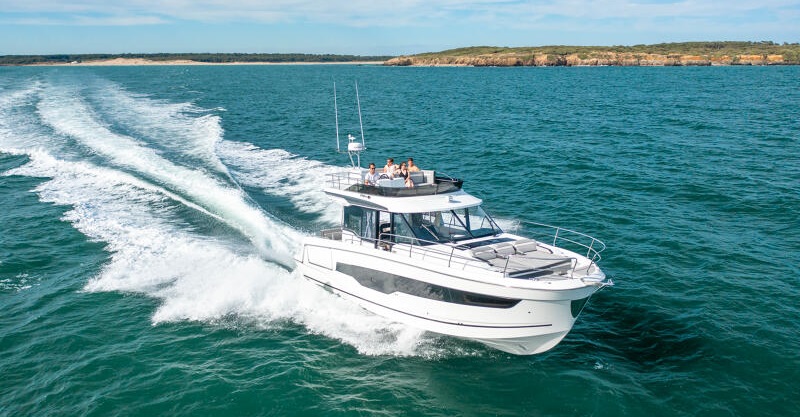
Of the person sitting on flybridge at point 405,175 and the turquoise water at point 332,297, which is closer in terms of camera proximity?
the turquoise water at point 332,297

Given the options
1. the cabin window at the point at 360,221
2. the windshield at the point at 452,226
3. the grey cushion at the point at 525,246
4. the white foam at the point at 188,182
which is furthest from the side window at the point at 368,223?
the white foam at the point at 188,182

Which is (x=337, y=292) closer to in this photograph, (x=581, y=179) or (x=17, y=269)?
(x=17, y=269)

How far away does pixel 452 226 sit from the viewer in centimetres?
1667

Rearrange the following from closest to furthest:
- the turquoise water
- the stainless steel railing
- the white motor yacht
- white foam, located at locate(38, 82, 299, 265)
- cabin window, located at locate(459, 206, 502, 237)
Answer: the turquoise water, the white motor yacht, the stainless steel railing, cabin window, located at locate(459, 206, 502, 237), white foam, located at locate(38, 82, 299, 265)

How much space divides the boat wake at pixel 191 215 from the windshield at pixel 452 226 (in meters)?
2.70

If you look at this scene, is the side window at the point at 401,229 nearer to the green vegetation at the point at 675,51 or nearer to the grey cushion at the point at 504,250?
the grey cushion at the point at 504,250

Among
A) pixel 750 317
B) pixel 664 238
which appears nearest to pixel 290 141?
pixel 664 238

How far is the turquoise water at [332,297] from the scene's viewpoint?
13180mm

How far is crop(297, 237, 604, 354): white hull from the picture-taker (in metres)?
13.5

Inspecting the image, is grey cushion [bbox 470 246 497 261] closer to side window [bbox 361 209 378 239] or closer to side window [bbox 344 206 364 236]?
side window [bbox 361 209 378 239]

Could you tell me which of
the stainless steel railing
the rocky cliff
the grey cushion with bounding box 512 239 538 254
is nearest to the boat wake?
the stainless steel railing

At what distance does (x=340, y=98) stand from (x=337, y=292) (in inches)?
2465

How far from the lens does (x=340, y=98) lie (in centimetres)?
7719

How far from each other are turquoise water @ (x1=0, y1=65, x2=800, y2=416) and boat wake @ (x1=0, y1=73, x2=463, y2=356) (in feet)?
0.35
